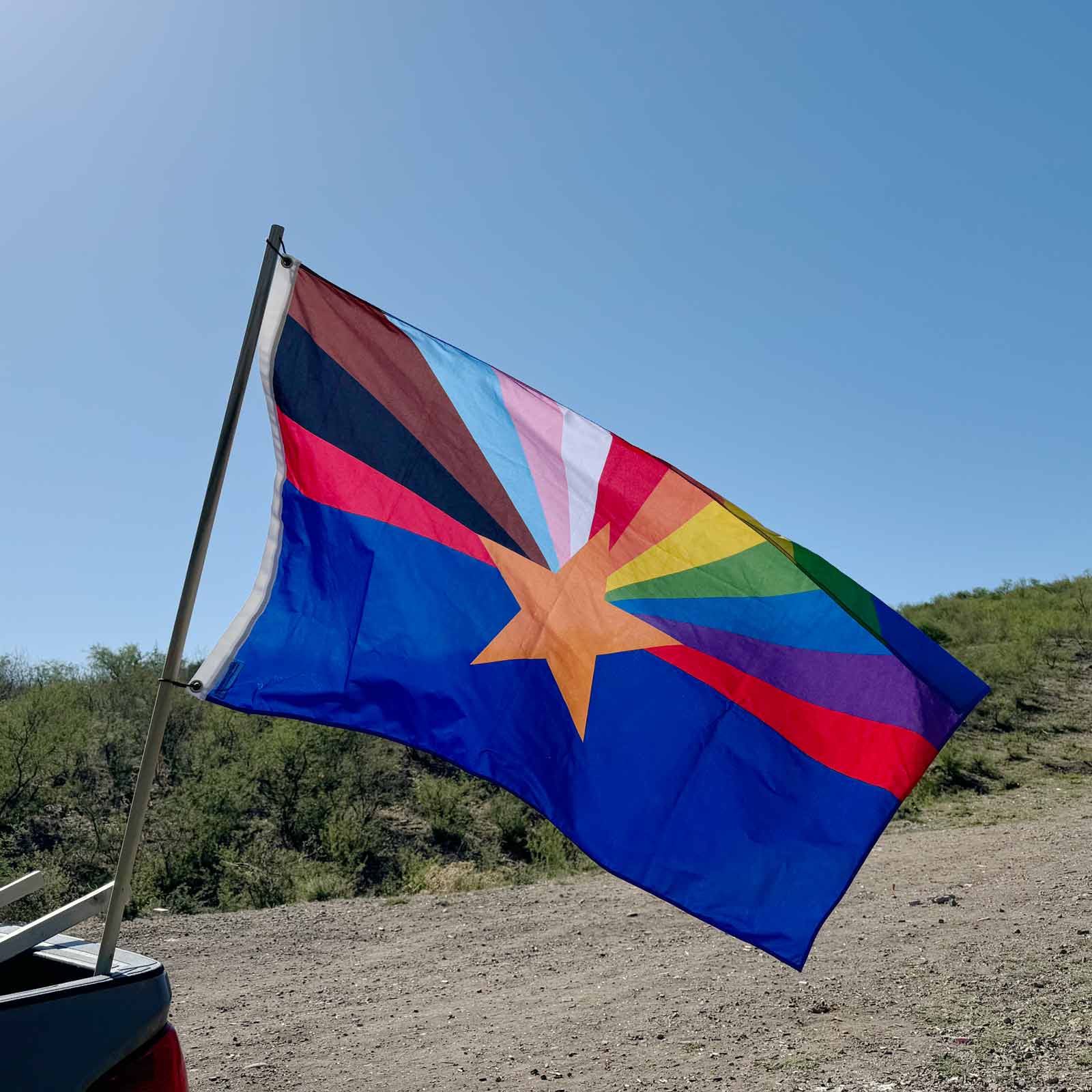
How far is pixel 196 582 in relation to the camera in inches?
136

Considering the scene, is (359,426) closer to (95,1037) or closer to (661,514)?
(661,514)

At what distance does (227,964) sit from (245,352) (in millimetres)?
6699

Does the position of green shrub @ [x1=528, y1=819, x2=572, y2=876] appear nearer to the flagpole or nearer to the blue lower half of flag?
the blue lower half of flag

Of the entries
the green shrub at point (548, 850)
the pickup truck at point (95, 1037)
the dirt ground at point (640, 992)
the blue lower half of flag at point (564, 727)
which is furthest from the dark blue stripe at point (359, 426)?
the green shrub at point (548, 850)

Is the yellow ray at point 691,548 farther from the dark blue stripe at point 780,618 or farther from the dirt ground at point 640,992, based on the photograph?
the dirt ground at point 640,992

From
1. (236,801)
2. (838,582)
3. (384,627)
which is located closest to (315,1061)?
(384,627)

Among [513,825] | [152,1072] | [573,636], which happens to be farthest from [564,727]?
[513,825]

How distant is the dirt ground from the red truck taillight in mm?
3446

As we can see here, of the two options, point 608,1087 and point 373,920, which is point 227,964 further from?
point 608,1087

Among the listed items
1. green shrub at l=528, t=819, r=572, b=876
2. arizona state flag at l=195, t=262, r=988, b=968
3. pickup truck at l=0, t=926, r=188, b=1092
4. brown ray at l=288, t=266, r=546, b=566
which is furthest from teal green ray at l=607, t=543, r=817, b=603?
green shrub at l=528, t=819, r=572, b=876

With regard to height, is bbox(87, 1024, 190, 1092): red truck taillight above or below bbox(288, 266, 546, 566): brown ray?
below

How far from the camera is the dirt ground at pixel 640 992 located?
5590mm

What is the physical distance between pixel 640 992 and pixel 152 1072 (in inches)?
210

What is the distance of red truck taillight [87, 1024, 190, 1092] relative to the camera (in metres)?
2.36
